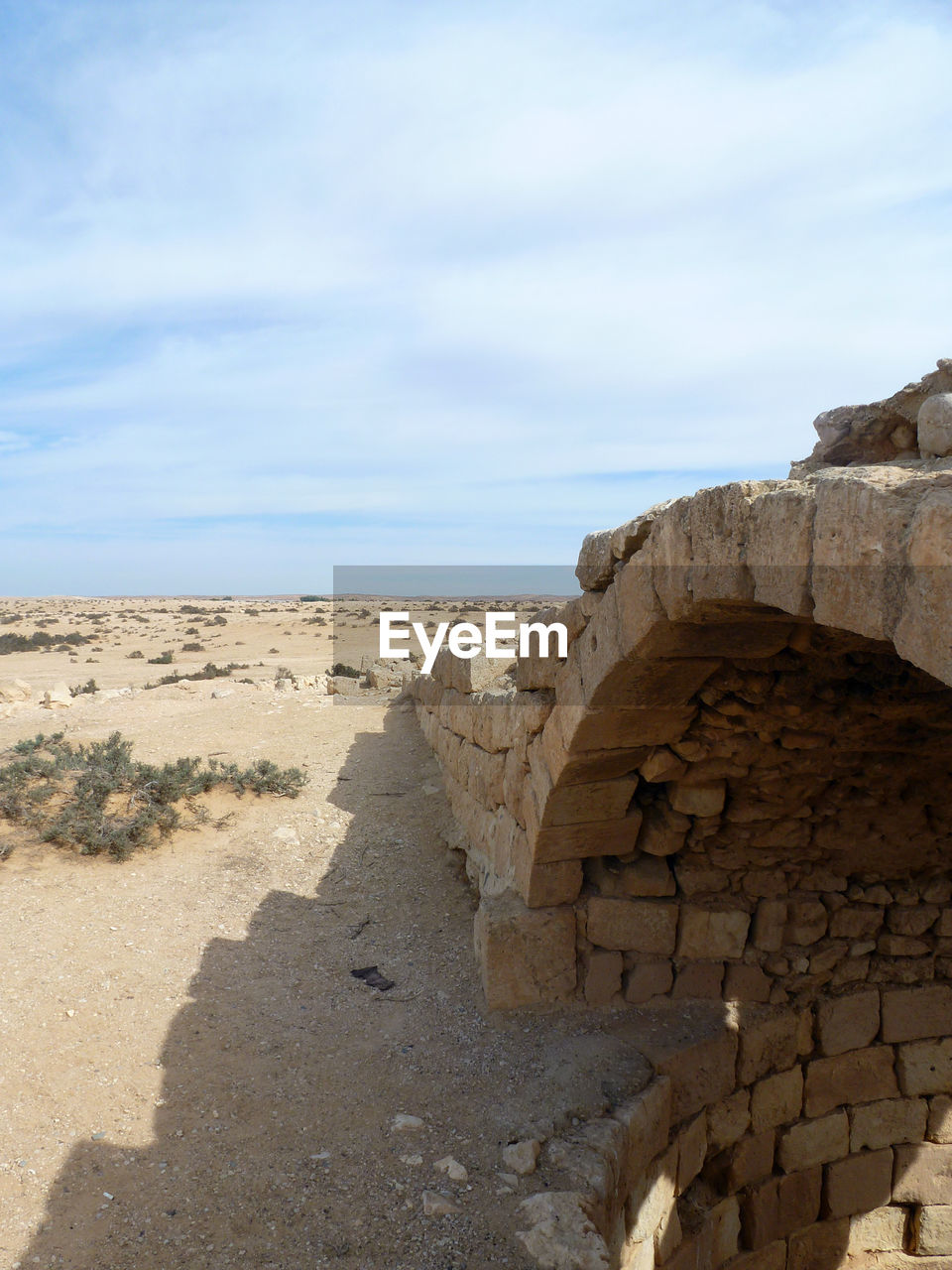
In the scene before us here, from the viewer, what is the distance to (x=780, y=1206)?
5293 mm

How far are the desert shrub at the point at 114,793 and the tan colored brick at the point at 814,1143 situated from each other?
5.08 meters

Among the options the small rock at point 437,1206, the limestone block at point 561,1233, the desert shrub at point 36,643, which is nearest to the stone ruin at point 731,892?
the limestone block at point 561,1233

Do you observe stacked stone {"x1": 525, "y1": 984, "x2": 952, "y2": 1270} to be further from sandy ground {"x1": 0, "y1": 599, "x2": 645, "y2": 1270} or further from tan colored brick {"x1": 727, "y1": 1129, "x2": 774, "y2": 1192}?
sandy ground {"x1": 0, "y1": 599, "x2": 645, "y2": 1270}

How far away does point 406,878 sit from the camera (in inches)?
261

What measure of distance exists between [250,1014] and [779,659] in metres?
3.58

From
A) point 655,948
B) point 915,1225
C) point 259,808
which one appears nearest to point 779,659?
point 655,948

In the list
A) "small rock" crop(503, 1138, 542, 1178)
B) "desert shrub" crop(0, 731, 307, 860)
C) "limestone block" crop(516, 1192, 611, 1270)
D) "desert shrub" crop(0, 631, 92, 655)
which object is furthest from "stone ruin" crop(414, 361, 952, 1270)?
"desert shrub" crop(0, 631, 92, 655)

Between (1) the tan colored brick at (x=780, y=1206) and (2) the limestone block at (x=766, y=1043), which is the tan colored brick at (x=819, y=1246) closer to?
(1) the tan colored brick at (x=780, y=1206)

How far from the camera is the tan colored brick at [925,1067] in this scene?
5426 millimetres

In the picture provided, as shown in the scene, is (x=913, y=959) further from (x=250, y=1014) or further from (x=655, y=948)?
(x=250, y=1014)

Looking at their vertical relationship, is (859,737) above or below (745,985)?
above

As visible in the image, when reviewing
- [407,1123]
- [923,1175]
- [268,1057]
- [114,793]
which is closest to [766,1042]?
[923,1175]

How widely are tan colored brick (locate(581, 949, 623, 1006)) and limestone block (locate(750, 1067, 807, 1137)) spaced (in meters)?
1.12

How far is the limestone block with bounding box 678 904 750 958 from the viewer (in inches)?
194
